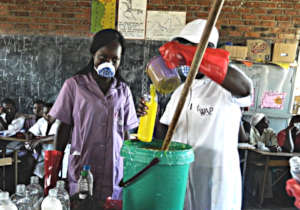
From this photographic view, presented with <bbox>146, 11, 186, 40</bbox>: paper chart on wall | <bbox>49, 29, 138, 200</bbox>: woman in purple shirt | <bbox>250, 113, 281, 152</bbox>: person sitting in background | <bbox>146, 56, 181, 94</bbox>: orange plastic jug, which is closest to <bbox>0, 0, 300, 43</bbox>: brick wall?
<bbox>146, 11, 186, 40</bbox>: paper chart on wall

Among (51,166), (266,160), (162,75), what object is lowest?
(266,160)

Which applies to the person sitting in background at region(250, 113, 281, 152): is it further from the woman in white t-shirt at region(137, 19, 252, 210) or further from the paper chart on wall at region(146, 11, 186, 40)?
the woman in white t-shirt at region(137, 19, 252, 210)

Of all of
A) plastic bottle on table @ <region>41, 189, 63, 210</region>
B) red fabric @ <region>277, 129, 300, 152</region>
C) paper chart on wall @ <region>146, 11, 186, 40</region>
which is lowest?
red fabric @ <region>277, 129, 300, 152</region>

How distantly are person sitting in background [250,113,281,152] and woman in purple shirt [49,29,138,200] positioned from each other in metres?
2.38

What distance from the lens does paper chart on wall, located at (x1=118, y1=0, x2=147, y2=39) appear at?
389cm

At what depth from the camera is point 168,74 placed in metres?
1.04

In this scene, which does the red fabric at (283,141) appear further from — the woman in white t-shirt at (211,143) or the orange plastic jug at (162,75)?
the orange plastic jug at (162,75)

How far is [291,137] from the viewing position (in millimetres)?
3318

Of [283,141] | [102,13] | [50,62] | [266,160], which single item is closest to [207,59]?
[266,160]

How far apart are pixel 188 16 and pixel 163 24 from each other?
15.6 inches

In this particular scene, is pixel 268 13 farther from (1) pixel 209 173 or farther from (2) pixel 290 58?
(1) pixel 209 173

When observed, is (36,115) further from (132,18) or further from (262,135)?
(262,135)

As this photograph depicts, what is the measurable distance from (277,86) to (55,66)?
3306mm

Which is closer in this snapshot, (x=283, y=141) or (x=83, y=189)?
(x=83, y=189)
